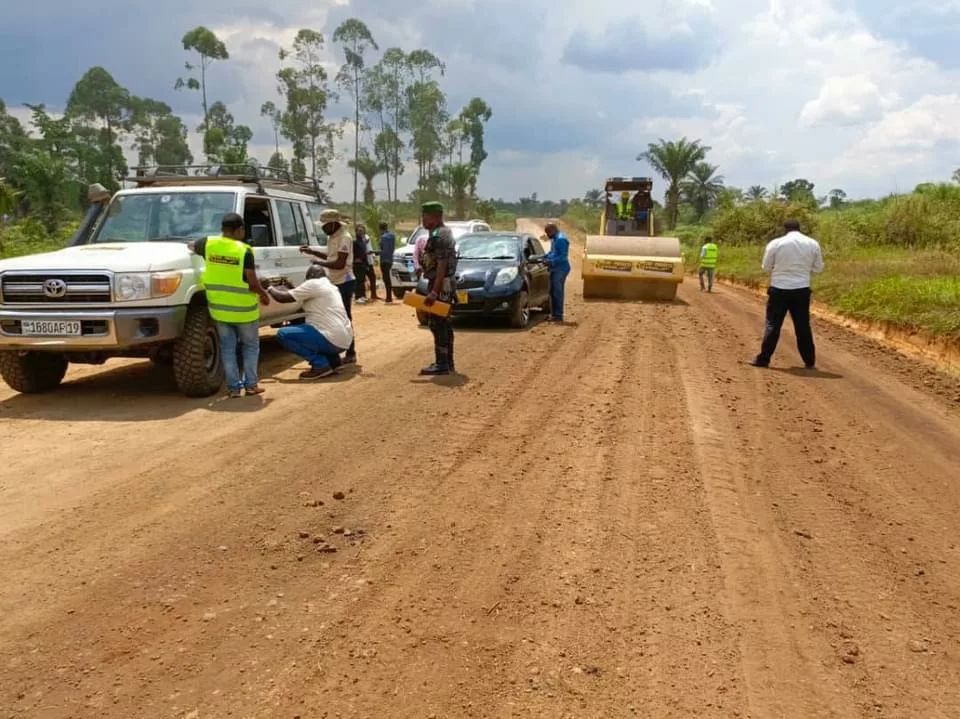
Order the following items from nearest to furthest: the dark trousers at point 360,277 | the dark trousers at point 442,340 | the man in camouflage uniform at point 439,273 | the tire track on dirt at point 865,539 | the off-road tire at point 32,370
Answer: the tire track on dirt at point 865,539 < the off-road tire at point 32,370 < the man in camouflage uniform at point 439,273 < the dark trousers at point 442,340 < the dark trousers at point 360,277

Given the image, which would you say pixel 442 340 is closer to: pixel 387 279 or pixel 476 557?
pixel 476 557

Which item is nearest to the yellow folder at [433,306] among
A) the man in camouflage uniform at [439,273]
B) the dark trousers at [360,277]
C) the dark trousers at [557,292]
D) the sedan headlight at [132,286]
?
the man in camouflage uniform at [439,273]

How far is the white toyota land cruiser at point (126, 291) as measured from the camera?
6527 millimetres

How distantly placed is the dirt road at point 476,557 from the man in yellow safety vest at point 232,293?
1.61 ft

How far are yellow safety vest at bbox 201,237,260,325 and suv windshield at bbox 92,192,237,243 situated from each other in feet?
3.29

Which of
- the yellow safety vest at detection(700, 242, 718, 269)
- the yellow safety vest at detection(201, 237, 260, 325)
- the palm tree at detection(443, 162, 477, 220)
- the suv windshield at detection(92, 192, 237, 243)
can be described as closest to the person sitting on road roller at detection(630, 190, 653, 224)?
the yellow safety vest at detection(700, 242, 718, 269)

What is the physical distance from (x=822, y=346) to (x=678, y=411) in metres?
5.57

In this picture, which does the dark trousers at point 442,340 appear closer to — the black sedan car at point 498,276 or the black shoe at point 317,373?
the black shoe at point 317,373

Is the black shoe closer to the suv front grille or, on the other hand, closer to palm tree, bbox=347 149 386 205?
the suv front grille

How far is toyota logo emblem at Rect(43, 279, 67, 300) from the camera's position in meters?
6.55

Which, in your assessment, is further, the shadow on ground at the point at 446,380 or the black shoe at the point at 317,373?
the black shoe at the point at 317,373

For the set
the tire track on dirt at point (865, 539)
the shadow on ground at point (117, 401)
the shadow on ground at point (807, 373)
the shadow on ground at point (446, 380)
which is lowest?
the tire track on dirt at point (865, 539)

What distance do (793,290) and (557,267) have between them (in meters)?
4.80

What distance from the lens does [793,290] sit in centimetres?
926
